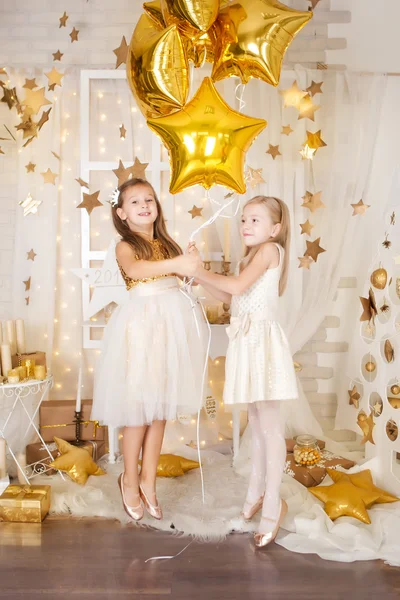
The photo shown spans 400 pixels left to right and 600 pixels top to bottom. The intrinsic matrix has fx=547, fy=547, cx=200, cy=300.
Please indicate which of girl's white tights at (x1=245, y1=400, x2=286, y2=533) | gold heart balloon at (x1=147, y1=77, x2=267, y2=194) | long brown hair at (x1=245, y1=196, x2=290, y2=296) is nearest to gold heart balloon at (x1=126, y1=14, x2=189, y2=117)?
gold heart balloon at (x1=147, y1=77, x2=267, y2=194)

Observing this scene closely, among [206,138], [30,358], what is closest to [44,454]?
[30,358]

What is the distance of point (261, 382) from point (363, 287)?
134 centimetres

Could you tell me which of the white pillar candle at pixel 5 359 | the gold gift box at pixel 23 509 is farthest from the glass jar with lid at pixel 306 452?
the white pillar candle at pixel 5 359

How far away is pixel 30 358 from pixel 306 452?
5.22ft

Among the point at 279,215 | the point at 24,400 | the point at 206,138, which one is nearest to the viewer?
the point at 206,138

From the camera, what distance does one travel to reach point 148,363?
92.4 inches

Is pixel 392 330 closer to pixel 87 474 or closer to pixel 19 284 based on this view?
pixel 87 474

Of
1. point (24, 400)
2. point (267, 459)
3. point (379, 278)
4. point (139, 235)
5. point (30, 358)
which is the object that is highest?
point (139, 235)

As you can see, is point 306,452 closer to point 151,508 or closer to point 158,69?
point 151,508

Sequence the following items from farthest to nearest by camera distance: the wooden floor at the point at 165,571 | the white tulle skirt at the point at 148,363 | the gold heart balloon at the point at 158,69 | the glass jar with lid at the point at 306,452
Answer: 1. the glass jar with lid at the point at 306,452
2. the white tulle skirt at the point at 148,363
3. the gold heart balloon at the point at 158,69
4. the wooden floor at the point at 165,571

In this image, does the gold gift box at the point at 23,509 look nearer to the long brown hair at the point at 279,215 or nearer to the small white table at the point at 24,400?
the small white table at the point at 24,400

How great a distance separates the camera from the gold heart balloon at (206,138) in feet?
7.02

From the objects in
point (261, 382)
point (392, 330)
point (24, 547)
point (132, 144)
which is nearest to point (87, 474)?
point (24, 547)

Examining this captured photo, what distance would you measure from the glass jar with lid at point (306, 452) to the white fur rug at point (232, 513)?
123 mm
